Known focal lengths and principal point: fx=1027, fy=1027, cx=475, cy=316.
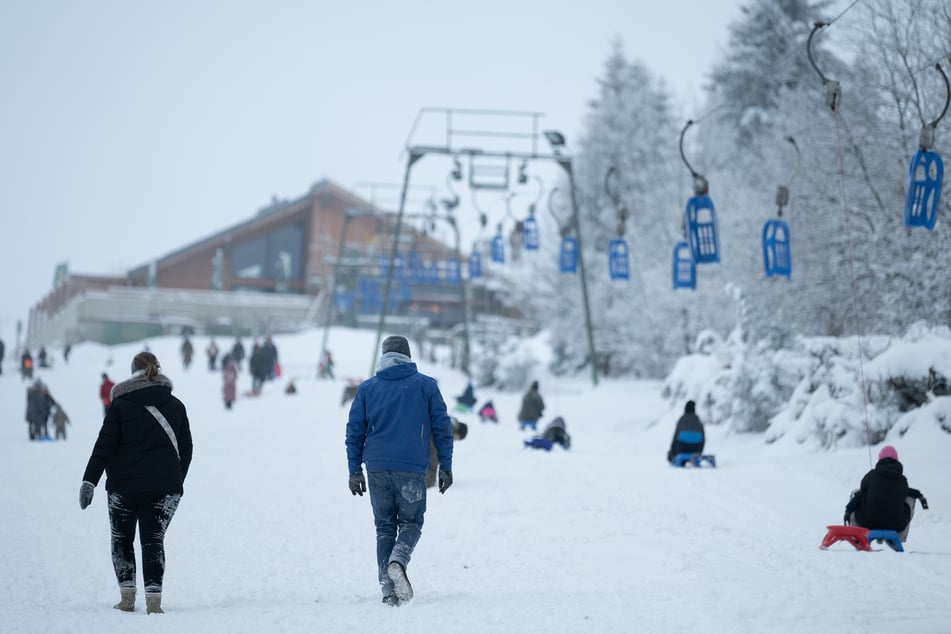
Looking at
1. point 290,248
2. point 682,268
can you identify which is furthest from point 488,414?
point 290,248

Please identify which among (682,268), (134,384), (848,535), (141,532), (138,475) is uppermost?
(682,268)

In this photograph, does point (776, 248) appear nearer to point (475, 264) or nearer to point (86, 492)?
point (86, 492)

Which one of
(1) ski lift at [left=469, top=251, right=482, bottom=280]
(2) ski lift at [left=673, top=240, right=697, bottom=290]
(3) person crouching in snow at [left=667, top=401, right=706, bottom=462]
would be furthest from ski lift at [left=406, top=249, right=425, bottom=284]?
(3) person crouching in snow at [left=667, top=401, right=706, bottom=462]

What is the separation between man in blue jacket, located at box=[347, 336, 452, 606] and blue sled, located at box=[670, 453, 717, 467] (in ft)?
30.9

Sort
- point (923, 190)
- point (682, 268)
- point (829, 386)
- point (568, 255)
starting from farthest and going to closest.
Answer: point (568, 255), point (682, 268), point (829, 386), point (923, 190)

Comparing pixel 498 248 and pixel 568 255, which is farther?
pixel 498 248

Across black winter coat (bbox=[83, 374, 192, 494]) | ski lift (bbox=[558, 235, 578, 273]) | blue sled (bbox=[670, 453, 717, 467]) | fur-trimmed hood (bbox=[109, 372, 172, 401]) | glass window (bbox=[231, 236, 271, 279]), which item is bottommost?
blue sled (bbox=[670, 453, 717, 467])

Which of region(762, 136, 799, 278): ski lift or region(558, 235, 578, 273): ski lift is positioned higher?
region(558, 235, 578, 273): ski lift

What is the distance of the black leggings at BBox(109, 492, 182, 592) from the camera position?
5855mm

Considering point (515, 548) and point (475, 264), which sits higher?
point (475, 264)

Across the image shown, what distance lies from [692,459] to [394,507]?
961cm

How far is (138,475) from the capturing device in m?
5.84

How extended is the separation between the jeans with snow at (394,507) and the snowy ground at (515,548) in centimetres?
36

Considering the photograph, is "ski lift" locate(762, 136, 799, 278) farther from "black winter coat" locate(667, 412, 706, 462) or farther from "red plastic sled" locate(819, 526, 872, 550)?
"red plastic sled" locate(819, 526, 872, 550)
